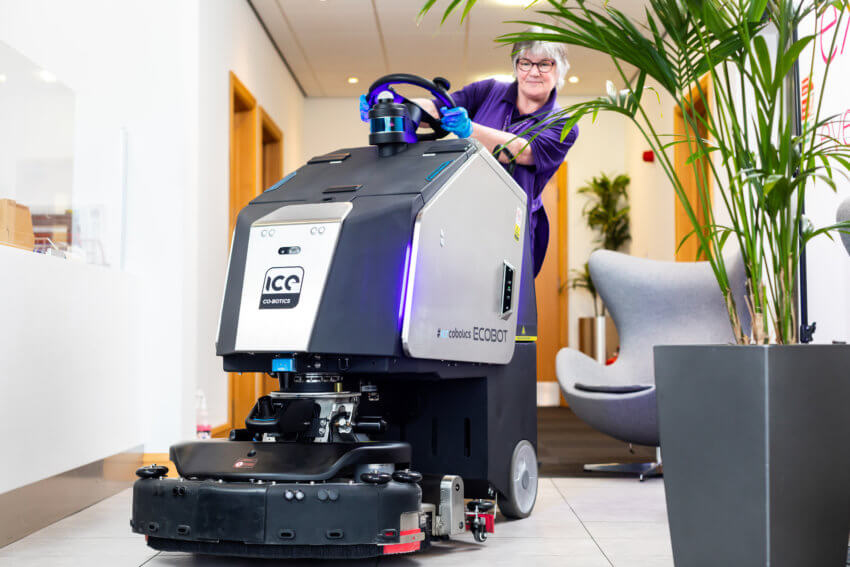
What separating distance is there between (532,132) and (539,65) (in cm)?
25

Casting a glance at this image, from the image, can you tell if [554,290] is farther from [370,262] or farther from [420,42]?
[370,262]

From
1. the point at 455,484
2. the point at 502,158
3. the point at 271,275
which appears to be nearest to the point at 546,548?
the point at 455,484

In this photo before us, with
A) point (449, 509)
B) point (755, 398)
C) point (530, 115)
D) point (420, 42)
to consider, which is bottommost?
point (449, 509)

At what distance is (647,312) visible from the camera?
11.4ft

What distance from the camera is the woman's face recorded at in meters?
2.58

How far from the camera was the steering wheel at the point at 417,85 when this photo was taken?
1.93 m

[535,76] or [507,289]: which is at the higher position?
[535,76]

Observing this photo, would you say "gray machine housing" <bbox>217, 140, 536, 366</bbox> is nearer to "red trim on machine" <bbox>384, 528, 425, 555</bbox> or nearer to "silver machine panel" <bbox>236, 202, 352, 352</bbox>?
"silver machine panel" <bbox>236, 202, 352, 352</bbox>

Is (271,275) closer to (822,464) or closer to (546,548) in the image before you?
(546,548)

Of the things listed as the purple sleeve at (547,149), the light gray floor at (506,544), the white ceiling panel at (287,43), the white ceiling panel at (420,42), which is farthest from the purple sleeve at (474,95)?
the white ceiling panel at (287,43)

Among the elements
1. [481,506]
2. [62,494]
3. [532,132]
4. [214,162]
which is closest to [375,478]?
[481,506]

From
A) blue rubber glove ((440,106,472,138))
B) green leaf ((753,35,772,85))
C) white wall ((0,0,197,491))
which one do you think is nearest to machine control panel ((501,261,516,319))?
blue rubber glove ((440,106,472,138))

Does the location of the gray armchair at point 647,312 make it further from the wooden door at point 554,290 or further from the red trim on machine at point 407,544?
the wooden door at point 554,290

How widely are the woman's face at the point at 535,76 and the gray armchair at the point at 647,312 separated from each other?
108cm
